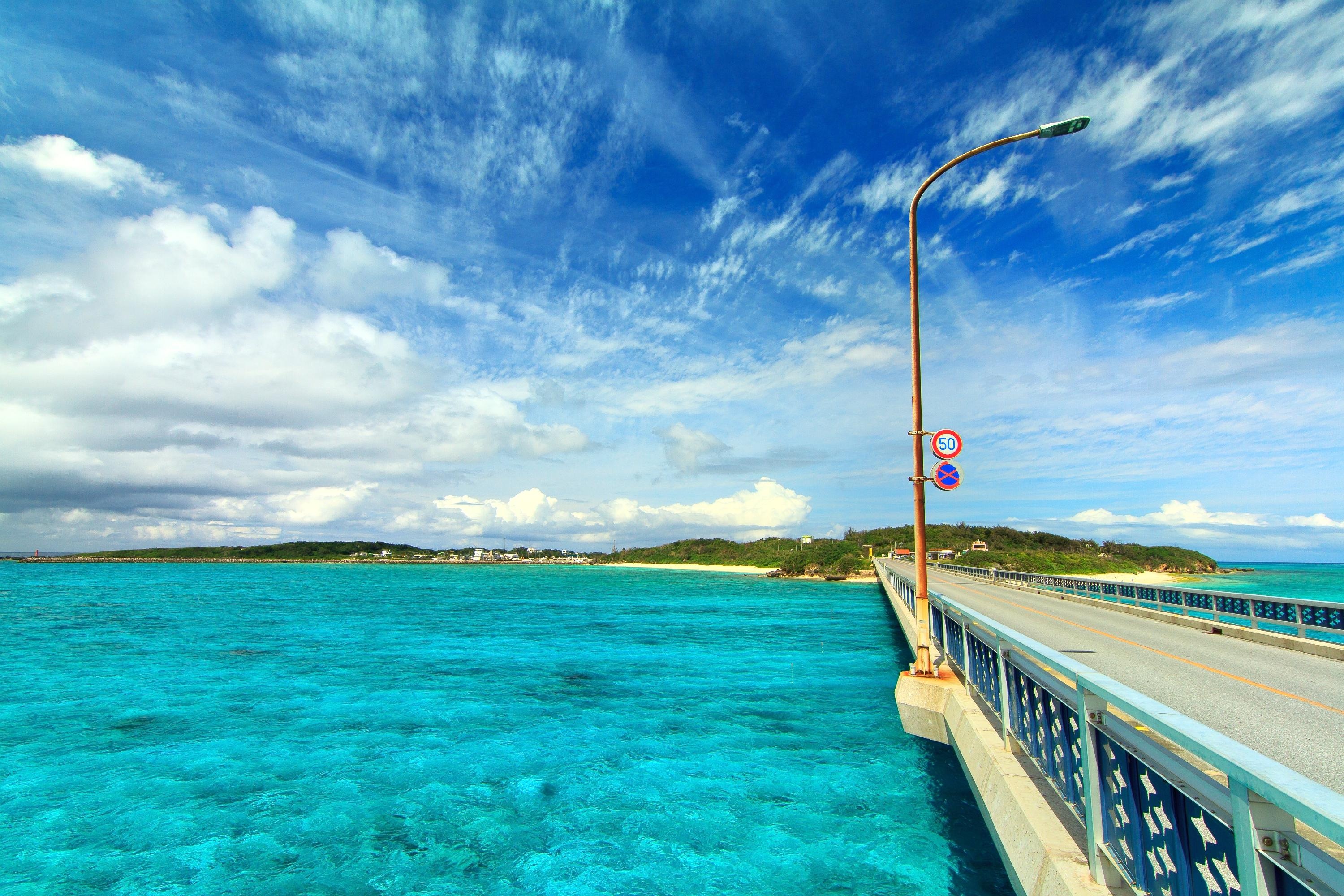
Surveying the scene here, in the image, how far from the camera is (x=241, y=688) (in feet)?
66.9

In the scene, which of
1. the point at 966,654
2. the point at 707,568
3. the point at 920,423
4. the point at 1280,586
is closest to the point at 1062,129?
the point at 920,423

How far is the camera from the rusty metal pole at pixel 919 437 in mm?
12039

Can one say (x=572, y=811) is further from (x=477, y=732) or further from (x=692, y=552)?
(x=692, y=552)

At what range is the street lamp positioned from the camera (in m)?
11.8

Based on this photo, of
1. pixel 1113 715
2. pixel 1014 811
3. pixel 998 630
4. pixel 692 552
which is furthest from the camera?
pixel 692 552

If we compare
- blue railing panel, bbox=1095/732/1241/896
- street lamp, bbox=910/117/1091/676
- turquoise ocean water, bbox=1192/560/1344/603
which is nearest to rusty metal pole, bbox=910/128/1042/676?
street lamp, bbox=910/117/1091/676

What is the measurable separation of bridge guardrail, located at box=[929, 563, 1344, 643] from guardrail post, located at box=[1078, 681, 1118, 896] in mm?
12927

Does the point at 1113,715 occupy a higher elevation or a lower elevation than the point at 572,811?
higher

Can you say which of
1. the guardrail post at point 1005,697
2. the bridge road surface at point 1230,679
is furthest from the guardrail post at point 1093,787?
the bridge road surface at point 1230,679

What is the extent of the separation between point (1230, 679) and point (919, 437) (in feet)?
21.3

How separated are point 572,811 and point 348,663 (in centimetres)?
1905

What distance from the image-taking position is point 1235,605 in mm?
18438

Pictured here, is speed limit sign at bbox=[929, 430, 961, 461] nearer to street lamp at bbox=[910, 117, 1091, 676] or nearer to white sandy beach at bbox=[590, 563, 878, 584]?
street lamp at bbox=[910, 117, 1091, 676]

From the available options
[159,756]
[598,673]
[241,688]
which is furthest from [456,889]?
[241,688]
